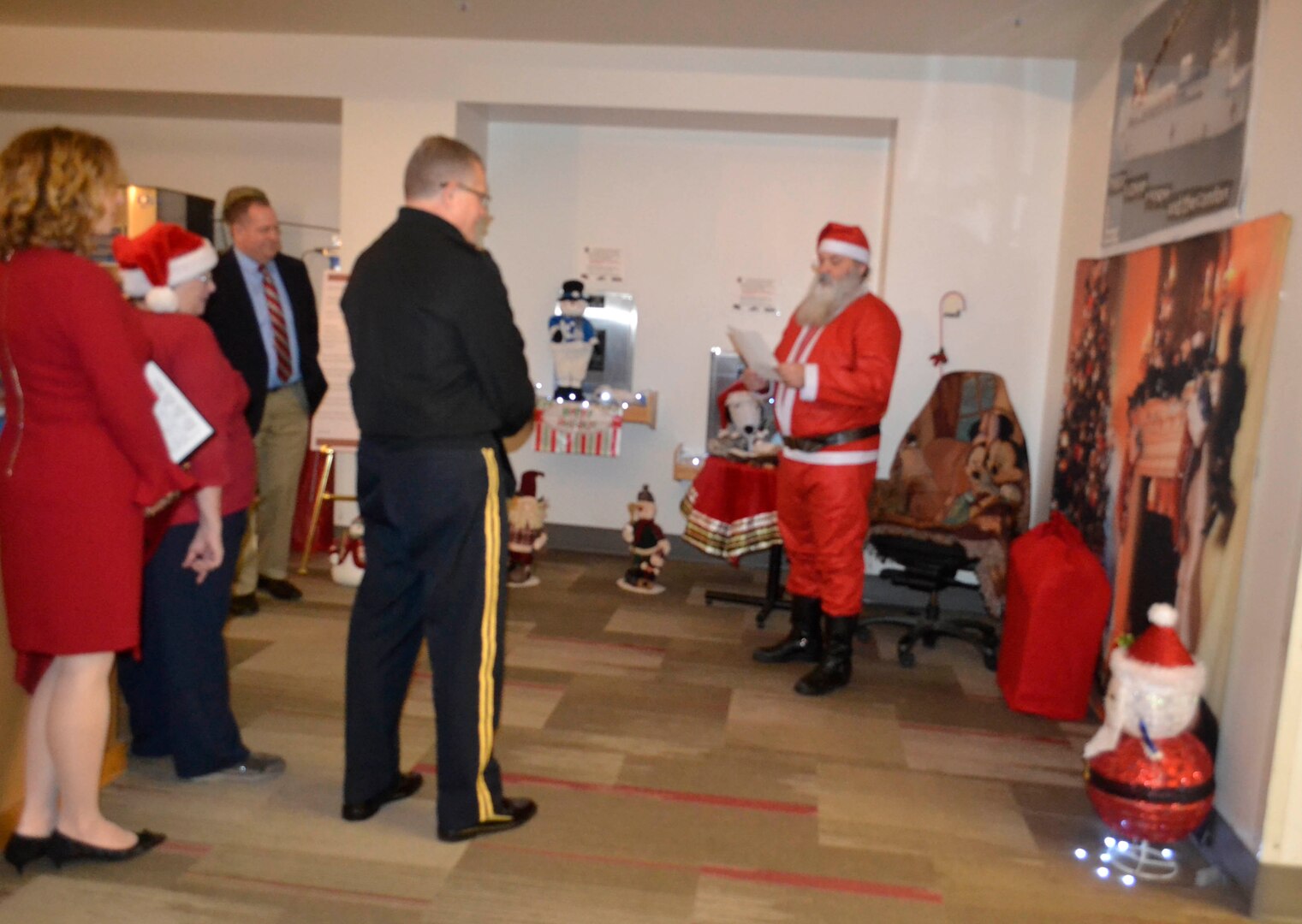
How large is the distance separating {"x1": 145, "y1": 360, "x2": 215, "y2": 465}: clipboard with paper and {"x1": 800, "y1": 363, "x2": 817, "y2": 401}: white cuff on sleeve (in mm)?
1825

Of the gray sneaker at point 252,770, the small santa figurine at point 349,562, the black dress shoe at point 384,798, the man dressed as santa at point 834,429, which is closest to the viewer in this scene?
the black dress shoe at point 384,798

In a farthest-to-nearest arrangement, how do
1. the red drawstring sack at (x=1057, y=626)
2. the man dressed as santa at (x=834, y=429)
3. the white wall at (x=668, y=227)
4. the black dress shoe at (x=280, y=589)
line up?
the white wall at (x=668, y=227)
the black dress shoe at (x=280, y=589)
the man dressed as santa at (x=834, y=429)
the red drawstring sack at (x=1057, y=626)

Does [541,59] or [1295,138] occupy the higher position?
[541,59]

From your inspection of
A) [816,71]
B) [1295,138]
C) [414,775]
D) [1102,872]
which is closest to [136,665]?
[414,775]

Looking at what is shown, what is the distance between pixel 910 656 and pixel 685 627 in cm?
86

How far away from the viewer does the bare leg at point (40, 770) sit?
196 cm

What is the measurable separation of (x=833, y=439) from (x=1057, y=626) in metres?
0.89

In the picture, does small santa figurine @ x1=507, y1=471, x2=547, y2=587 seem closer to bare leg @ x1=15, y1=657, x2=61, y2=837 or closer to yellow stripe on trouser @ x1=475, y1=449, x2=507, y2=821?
yellow stripe on trouser @ x1=475, y1=449, x2=507, y2=821

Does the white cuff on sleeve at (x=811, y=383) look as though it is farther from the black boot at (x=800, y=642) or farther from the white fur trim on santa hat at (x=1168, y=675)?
the white fur trim on santa hat at (x=1168, y=675)

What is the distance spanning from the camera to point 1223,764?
2381 mm

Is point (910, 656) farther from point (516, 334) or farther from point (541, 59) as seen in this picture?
point (541, 59)

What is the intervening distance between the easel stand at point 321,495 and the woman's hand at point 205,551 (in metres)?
1.92

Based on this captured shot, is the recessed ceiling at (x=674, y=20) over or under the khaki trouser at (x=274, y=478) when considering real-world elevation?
over

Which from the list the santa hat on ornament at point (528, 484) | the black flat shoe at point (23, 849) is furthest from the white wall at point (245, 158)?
the black flat shoe at point (23, 849)
